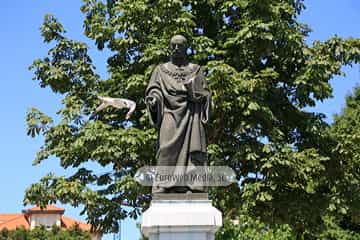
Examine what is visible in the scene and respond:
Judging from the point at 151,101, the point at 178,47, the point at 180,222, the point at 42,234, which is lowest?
the point at 180,222

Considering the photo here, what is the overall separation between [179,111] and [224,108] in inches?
213

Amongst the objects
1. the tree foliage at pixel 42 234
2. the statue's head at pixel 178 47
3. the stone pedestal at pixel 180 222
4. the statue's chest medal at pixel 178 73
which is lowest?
the stone pedestal at pixel 180 222

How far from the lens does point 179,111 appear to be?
8.98 m

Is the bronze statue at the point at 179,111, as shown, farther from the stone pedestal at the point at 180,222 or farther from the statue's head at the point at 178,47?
the stone pedestal at the point at 180,222

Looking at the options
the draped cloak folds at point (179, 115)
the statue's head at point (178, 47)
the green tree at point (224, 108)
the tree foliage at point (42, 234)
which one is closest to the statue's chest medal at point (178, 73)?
the draped cloak folds at point (179, 115)

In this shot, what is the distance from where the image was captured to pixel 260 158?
14227 mm

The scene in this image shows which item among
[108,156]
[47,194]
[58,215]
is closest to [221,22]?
[108,156]

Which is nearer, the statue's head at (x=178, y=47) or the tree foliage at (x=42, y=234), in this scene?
the statue's head at (x=178, y=47)

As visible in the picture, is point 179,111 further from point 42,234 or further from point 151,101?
point 42,234

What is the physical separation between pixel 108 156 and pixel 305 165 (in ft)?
15.0

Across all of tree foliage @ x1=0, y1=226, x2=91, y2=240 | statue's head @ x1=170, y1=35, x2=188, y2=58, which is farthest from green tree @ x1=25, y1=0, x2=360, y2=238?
tree foliage @ x1=0, y1=226, x2=91, y2=240

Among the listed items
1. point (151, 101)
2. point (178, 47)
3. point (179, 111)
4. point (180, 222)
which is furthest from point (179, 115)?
point (180, 222)

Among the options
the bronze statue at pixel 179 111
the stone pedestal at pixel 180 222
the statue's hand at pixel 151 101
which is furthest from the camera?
the statue's hand at pixel 151 101

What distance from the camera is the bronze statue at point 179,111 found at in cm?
881
